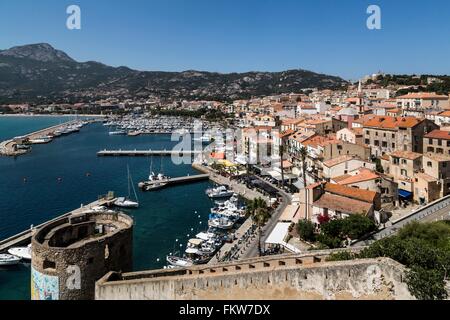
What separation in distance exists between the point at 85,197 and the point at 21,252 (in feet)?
61.1

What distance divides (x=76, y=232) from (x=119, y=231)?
2.62 metres

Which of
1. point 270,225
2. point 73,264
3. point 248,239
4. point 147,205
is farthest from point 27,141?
point 73,264

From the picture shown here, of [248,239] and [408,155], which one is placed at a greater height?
[408,155]

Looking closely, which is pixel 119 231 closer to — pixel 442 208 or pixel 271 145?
pixel 442 208

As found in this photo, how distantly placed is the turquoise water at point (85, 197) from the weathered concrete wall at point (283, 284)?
662 inches

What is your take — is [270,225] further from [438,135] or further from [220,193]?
[438,135]

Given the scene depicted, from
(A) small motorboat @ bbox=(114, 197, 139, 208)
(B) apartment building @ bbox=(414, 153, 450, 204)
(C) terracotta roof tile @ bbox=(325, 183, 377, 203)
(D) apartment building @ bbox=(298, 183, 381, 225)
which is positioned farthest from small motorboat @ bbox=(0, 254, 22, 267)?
(B) apartment building @ bbox=(414, 153, 450, 204)

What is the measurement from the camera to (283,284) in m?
11.5

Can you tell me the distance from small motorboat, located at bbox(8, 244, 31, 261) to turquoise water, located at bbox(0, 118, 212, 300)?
0.84 metres

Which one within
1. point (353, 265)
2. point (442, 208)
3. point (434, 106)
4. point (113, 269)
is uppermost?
point (434, 106)

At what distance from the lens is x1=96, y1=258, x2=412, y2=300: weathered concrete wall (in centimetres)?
1043

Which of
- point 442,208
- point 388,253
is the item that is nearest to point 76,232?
point 388,253

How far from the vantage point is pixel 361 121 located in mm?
55625

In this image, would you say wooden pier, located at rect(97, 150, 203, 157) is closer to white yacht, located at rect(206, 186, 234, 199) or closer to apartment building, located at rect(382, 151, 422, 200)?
white yacht, located at rect(206, 186, 234, 199)
